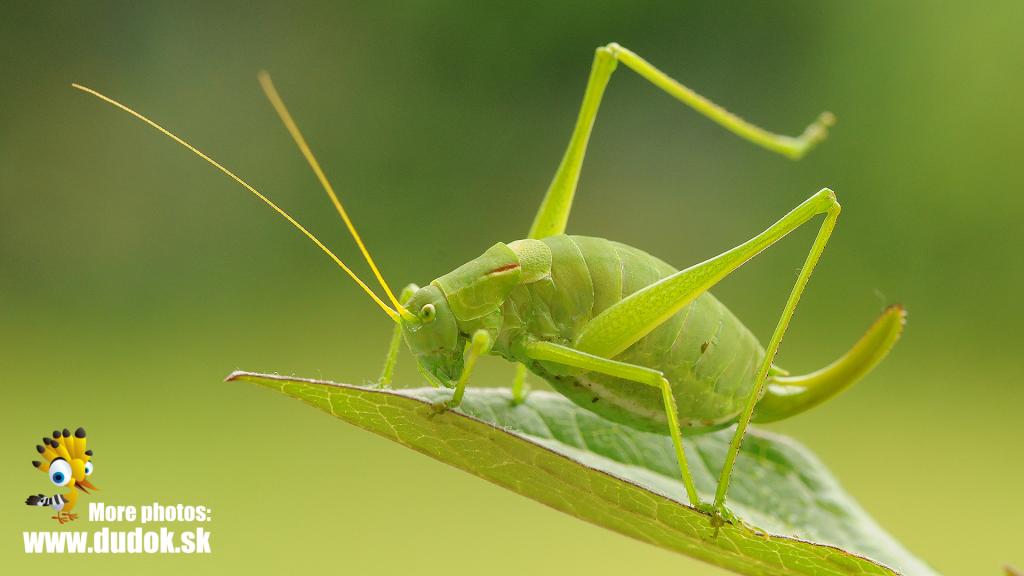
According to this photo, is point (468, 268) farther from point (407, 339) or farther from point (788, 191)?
point (788, 191)

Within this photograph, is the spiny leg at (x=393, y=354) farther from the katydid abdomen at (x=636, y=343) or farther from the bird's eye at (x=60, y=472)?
the bird's eye at (x=60, y=472)

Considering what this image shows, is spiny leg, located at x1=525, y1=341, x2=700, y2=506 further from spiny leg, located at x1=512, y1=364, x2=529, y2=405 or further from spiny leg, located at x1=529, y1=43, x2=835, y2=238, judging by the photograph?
spiny leg, located at x1=529, y1=43, x2=835, y2=238

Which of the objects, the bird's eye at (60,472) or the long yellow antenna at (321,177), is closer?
the long yellow antenna at (321,177)

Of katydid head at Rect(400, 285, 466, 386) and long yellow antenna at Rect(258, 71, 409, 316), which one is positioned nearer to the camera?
long yellow antenna at Rect(258, 71, 409, 316)

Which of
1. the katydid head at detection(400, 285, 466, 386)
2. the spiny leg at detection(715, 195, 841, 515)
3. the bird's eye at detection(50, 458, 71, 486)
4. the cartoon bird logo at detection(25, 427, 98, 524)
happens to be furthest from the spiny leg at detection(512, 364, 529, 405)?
the bird's eye at detection(50, 458, 71, 486)

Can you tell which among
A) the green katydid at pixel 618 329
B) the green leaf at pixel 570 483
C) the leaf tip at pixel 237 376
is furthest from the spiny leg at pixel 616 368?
the leaf tip at pixel 237 376

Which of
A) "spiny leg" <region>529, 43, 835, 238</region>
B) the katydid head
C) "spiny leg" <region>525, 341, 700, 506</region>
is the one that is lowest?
"spiny leg" <region>525, 341, 700, 506</region>
